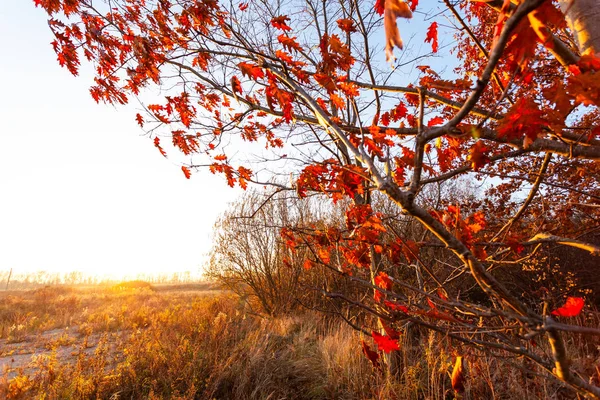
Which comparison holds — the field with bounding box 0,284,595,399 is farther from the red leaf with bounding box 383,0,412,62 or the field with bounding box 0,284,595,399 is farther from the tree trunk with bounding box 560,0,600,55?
the red leaf with bounding box 383,0,412,62

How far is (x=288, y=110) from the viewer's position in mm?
2576

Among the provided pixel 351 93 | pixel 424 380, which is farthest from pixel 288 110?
pixel 424 380


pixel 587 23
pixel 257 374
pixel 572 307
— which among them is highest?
pixel 587 23

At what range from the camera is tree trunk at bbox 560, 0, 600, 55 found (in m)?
1.40

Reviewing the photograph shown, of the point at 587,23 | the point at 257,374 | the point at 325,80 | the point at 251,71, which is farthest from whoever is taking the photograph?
the point at 257,374

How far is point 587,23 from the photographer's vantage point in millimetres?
1443

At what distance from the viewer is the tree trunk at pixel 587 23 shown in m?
1.40

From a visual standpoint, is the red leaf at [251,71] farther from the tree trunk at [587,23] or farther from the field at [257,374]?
the field at [257,374]

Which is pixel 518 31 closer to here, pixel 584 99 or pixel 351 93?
pixel 584 99

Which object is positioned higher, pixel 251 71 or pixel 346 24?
pixel 346 24

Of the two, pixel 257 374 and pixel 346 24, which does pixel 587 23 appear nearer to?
pixel 346 24

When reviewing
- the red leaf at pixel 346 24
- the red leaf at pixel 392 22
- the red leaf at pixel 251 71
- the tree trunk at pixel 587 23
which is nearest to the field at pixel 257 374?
the tree trunk at pixel 587 23

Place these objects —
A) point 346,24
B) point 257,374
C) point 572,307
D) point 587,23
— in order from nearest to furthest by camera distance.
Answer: point 572,307 → point 587,23 → point 346,24 → point 257,374

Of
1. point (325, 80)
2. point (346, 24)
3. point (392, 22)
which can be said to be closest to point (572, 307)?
point (392, 22)
